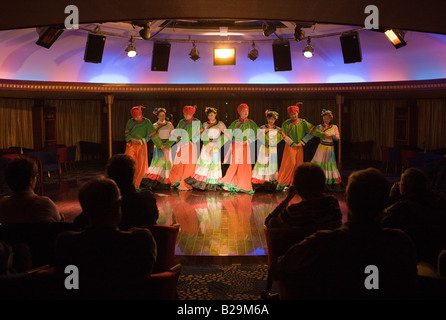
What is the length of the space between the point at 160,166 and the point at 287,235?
22.0 feet

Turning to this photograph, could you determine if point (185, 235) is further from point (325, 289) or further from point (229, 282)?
point (325, 289)

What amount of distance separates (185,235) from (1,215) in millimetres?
2930

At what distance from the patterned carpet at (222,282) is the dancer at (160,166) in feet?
16.1

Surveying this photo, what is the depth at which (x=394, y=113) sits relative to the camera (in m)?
13.6

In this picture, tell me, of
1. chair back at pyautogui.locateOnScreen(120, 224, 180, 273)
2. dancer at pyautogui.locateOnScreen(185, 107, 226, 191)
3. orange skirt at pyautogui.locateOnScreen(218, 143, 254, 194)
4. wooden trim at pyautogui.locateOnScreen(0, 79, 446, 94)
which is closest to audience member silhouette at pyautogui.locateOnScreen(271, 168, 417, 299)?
chair back at pyautogui.locateOnScreen(120, 224, 180, 273)

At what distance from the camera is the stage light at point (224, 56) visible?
11.1 m

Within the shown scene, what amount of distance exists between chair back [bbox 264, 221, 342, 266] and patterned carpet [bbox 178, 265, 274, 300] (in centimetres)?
77

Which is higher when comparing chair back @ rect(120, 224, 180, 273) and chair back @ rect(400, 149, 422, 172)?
chair back @ rect(120, 224, 180, 273)

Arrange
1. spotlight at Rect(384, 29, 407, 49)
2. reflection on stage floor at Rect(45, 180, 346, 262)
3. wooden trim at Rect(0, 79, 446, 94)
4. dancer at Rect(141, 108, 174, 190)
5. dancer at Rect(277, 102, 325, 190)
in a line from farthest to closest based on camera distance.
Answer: wooden trim at Rect(0, 79, 446, 94) → dancer at Rect(141, 108, 174, 190) → dancer at Rect(277, 102, 325, 190) → spotlight at Rect(384, 29, 407, 49) → reflection on stage floor at Rect(45, 180, 346, 262)

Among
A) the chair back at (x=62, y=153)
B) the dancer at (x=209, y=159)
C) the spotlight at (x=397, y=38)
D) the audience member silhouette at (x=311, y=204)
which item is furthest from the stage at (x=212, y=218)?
the spotlight at (x=397, y=38)

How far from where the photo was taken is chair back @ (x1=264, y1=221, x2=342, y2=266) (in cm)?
296

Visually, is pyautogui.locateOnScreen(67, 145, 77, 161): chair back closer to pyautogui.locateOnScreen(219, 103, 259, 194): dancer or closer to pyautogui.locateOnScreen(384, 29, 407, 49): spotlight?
pyautogui.locateOnScreen(219, 103, 259, 194): dancer

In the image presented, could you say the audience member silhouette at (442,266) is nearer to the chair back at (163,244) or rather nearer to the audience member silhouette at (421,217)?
the audience member silhouette at (421,217)

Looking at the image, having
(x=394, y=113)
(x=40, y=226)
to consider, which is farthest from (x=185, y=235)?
(x=394, y=113)
